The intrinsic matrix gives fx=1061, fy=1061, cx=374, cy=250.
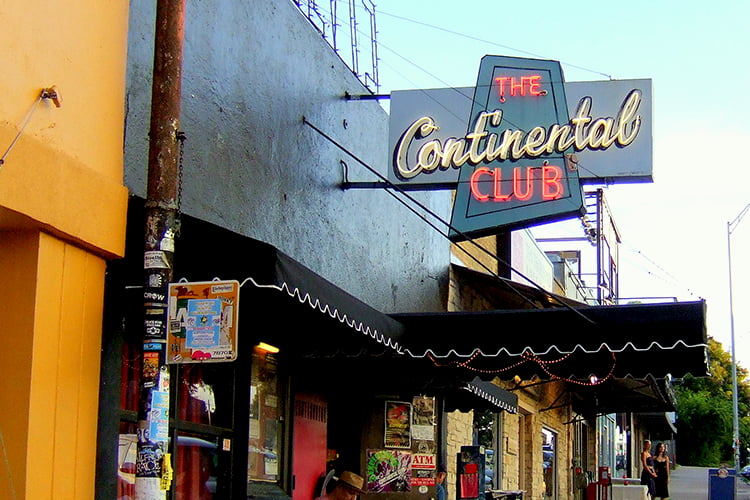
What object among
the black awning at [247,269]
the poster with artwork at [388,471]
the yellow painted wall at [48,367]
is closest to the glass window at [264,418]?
the black awning at [247,269]

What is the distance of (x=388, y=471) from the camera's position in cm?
1273

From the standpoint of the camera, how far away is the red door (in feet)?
37.8

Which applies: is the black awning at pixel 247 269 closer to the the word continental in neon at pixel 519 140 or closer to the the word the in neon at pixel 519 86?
the the word continental in neon at pixel 519 140

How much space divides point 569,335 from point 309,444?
→ 375 cm

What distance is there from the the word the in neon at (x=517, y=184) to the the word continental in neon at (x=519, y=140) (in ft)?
0.49

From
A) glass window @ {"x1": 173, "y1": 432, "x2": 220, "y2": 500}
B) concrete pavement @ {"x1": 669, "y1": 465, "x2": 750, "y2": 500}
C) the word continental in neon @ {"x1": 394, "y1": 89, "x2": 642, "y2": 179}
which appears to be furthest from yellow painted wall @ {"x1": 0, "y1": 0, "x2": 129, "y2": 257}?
concrete pavement @ {"x1": 669, "y1": 465, "x2": 750, "y2": 500}

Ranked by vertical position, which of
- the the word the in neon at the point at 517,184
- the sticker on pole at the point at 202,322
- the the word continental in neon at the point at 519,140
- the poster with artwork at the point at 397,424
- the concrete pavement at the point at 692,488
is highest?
the the word continental in neon at the point at 519,140

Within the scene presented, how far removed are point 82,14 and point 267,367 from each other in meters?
4.69

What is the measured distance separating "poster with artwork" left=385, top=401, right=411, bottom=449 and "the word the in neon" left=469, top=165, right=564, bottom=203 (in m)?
3.15

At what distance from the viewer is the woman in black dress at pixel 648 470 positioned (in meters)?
20.4

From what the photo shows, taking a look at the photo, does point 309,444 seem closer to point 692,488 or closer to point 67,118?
point 67,118

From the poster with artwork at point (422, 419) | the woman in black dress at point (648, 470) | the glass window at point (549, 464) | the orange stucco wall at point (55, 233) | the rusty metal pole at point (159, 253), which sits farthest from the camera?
the glass window at point (549, 464)

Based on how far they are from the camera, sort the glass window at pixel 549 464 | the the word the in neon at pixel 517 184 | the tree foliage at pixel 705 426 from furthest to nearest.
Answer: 1. the tree foliage at pixel 705 426
2. the glass window at pixel 549 464
3. the the word the in neon at pixel 517 184

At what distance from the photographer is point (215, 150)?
883cm
